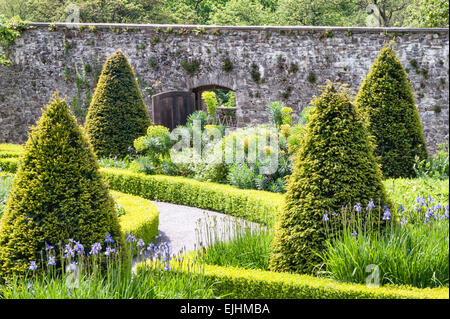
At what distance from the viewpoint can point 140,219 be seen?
7.46 metres

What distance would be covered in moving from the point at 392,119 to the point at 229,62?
7080mm

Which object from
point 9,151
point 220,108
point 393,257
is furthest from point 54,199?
point 220,108

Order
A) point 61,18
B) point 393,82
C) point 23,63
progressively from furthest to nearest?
point 61,18, point 23,63, point 393,82

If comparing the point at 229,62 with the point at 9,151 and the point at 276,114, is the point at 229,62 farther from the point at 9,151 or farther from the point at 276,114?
the point at 9,151

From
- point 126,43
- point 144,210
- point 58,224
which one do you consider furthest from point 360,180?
point 126,43

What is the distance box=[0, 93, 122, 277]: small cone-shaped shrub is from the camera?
15.6ft

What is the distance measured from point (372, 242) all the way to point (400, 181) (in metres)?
3.45

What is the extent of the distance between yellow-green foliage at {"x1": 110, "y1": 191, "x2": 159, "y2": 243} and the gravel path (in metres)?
0.24

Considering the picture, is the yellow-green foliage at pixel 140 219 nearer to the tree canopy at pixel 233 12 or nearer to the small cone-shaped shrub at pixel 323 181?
the small cone-shaped shrub at pixel 323 181

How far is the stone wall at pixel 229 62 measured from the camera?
45.7 feet

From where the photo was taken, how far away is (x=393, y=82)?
343 inches

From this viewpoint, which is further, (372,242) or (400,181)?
(400,181)

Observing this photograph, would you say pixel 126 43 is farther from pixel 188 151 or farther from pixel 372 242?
pixel 372 242

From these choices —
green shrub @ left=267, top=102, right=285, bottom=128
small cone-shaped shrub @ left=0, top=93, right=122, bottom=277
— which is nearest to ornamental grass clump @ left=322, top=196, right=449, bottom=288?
small cone-shaped shrub @ left=0, top=93, right=122, bottom=277
